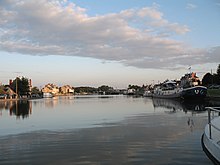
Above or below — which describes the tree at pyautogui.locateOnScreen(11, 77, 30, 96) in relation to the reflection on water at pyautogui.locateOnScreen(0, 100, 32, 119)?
above

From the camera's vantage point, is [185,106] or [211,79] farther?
[211,79]

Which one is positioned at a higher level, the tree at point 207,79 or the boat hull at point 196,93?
the tree at point 207,79

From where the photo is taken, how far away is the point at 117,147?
12125 mm

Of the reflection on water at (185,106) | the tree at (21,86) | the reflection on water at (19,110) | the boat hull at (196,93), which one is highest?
the tree at (21,86)

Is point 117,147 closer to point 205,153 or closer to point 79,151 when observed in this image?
point 79,151

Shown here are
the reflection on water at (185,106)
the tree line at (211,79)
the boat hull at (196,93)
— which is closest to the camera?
the reflection on water at (185,106)

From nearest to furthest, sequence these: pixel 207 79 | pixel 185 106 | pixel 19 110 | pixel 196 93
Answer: pixel 19 110, pixel 185 106, pixel 196 93, pixel 207 79

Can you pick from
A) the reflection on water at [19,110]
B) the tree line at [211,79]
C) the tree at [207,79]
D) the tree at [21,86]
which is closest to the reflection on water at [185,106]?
A: the reflection on water at [19,110]

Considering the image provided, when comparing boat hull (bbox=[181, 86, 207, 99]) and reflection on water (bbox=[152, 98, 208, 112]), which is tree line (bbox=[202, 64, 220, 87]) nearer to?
boat hull (bbox=[181, 86, 207, 99])

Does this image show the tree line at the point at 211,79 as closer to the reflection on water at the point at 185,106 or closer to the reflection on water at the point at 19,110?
the reflection on water at the point at 185,106

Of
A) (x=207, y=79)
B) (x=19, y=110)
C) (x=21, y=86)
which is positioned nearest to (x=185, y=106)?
(x=19, y=110)

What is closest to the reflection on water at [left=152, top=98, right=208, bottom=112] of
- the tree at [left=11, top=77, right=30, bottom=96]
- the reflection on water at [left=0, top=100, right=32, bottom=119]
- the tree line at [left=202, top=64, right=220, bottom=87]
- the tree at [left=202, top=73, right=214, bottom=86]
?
the reflection on water at [left=0, top=100, right=32, bottom=119]

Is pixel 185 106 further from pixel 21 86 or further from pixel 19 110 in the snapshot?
pixel 21 86

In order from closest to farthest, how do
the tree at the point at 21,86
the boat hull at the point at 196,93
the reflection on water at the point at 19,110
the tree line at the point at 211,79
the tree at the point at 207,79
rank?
the reflection on water at the point at 19,110, the boat hull at the point at 196,93, the tree line at the point at 211,79, the tree at the point at 207,79, the tree at the point at 21,86
